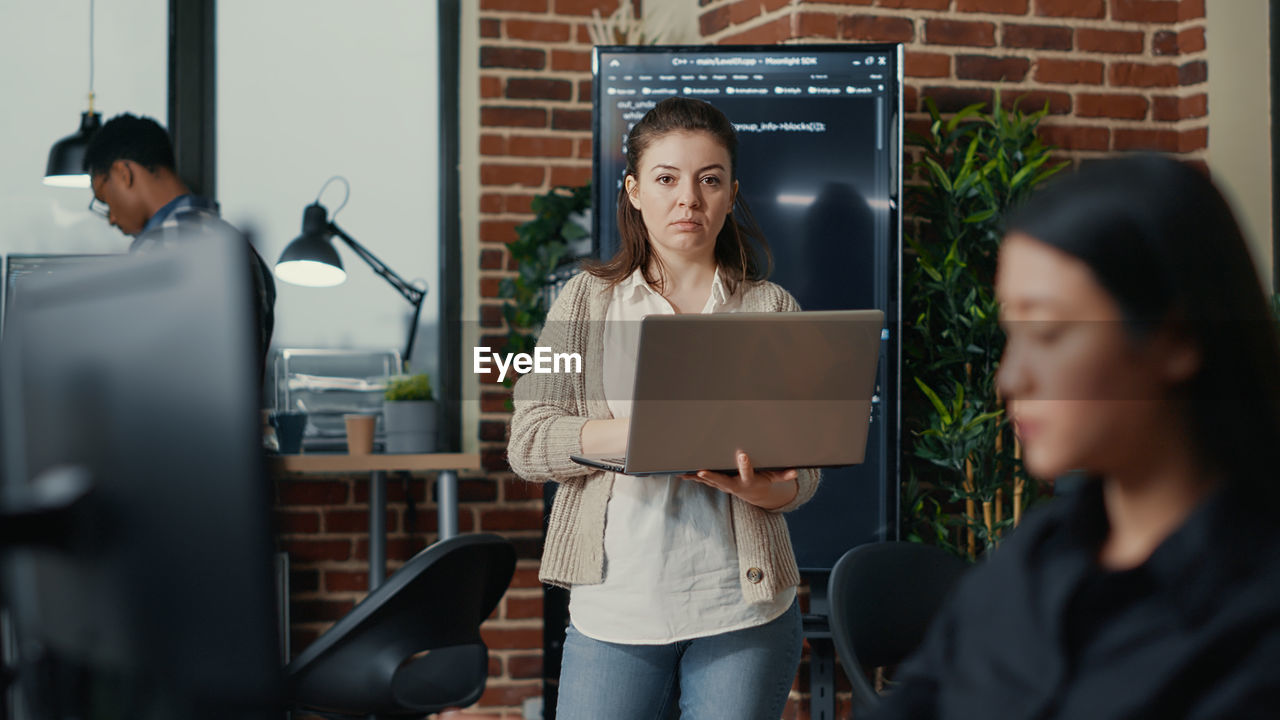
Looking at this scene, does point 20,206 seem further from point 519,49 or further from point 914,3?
point 914,3

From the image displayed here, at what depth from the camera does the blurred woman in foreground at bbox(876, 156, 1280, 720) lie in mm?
605

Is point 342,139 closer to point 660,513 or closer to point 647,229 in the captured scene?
point 647,229

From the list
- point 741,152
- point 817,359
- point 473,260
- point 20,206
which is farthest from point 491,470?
point 817,359

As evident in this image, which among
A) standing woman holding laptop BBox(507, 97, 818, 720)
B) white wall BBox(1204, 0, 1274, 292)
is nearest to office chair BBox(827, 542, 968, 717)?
standing woman holding laptop BBox(507, 97, 818, 720)

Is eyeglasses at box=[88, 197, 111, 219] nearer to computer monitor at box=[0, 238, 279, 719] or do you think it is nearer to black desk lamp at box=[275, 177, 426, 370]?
black desk lamp at box=[275, 177, 426, 370]

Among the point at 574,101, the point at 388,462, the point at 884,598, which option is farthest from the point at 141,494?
the point at 574,101

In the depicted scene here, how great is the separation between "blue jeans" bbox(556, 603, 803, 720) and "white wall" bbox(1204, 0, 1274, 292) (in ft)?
7.71

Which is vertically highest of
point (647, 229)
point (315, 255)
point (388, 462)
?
point (315, 255)

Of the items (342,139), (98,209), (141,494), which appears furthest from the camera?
(342,139)

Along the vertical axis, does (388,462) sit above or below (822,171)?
below

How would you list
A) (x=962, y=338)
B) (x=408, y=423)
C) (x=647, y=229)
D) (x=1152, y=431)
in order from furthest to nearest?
(x=408, y=423)
(x=962, y=338)
(x=647, y=229)
(x=1152, y=431)

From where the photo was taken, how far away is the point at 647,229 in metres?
1.49

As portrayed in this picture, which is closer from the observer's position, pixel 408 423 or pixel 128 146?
pixel 128 146

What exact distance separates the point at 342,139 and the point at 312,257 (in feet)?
1.89
